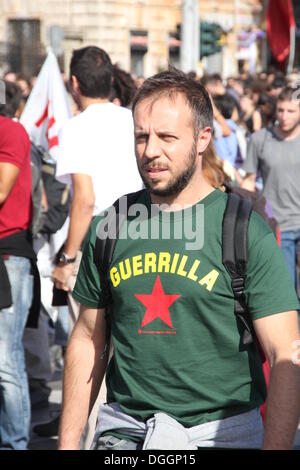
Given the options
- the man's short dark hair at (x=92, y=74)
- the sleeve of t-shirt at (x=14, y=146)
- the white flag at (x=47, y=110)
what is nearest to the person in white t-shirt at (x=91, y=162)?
the man's short dark hair at (x=92, y=74)

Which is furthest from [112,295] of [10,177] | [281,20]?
[281,20]

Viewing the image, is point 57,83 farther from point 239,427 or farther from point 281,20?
point 281,20

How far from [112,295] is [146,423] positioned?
0.39m

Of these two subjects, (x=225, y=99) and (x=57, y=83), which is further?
(x=225, y=99)

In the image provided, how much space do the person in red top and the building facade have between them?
75.7 feet

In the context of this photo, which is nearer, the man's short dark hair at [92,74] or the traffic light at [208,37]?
the man's short dark hair at [92,74]

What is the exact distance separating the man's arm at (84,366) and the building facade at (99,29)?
2524 cm

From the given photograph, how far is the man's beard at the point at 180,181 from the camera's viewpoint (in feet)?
9.38

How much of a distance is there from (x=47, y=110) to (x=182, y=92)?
14.7 feet

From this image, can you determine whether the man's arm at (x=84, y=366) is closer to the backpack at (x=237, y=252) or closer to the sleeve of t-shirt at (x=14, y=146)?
the backpack at (x=237, y=252)

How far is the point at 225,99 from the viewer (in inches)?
408

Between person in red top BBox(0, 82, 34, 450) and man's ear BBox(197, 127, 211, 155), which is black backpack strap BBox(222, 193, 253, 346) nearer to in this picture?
man's ear BBox(197, 127, 211, 155)

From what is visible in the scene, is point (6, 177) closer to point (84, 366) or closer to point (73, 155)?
point (73, 155)

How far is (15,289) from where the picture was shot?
514 cm
